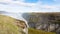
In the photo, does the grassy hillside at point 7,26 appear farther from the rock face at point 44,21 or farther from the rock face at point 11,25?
the rock face at point 44,21

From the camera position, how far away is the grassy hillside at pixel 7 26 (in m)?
1.13

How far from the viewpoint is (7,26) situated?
3.75 ft

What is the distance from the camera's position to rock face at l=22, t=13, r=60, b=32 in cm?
120

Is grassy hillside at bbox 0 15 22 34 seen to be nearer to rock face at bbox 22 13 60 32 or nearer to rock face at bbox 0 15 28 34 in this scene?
rock face at bbox 0 15 28 34

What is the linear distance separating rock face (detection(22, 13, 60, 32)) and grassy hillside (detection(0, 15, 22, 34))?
5.7 inches

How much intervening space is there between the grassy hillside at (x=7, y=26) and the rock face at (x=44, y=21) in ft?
0.48

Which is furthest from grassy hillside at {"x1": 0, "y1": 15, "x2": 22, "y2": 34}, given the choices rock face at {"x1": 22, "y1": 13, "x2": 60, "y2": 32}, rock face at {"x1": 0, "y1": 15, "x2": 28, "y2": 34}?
rock face at {"x1": 22, "y1": 13, "x2": 60, "y2": 32}

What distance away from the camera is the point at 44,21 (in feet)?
3.96

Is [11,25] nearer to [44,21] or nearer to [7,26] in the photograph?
[7,26]

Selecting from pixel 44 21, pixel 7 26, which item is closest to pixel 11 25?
pixel 7 26

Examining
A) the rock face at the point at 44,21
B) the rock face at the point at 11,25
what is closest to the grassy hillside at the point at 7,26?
the rock face at the point at 11,25

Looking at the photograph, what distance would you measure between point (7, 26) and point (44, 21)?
15.0 inches

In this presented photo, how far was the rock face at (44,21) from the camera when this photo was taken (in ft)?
3.92

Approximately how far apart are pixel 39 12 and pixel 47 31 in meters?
0.21
